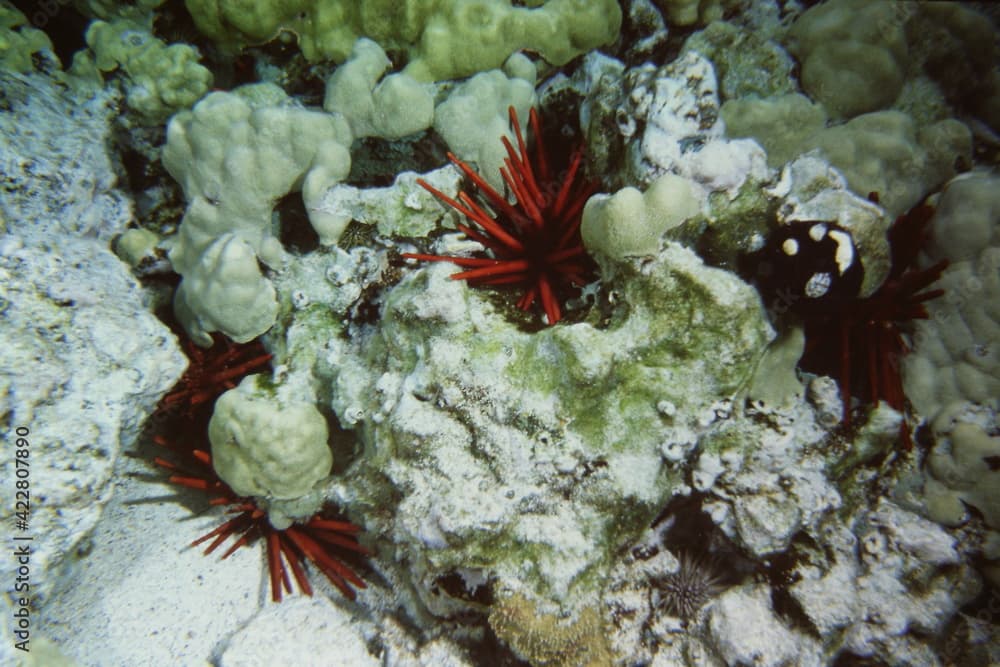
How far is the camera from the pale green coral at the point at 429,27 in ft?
10.9

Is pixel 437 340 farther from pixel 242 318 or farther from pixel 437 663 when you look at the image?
pixel 437 663

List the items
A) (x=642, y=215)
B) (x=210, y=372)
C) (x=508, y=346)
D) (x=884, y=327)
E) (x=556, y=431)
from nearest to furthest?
(x=642, y=215)
(x=556, y=431)
(x=508, y=346)
(x=884, y=327)
(x=210, y=372)

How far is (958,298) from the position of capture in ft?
8.54

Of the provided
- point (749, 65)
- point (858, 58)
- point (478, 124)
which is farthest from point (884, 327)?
point (478, 124)

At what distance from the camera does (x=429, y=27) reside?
130 inches

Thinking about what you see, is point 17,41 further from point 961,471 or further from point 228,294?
point 961,471

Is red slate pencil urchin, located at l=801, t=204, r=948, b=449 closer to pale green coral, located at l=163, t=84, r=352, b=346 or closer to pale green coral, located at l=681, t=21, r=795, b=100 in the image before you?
pale green coral, located at l=681, t=21, r=795, b=100

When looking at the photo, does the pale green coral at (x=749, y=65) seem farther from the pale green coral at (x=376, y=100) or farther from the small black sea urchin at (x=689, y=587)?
the small black sea urchin at (x=689, y=587)

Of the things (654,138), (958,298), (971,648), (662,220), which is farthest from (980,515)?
(654,138)

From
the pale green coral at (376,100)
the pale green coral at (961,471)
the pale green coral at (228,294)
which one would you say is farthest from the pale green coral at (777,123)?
the pale green coral at (228,294)

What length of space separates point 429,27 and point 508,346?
229 centimetres

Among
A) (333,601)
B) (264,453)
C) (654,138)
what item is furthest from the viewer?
(333,601)

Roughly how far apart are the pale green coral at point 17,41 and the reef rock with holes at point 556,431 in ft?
10.6

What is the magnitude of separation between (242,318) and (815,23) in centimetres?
377
